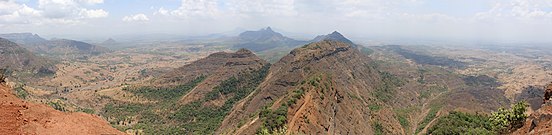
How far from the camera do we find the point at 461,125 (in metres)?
96.9

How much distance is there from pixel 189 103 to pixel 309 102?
6490 centimetres

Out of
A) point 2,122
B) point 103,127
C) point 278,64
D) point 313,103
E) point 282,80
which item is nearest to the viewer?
point 2,122

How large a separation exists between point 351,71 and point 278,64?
98.9ft

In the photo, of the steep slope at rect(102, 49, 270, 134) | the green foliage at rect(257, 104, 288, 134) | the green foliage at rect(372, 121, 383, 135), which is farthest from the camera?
the steep slope at rect(102, 49, 270, 134)

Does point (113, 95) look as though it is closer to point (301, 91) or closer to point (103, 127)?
point (301, 91)

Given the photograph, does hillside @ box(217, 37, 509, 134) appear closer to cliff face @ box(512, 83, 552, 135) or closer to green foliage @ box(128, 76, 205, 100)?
cliff face @ box(512, 83, 552, 135)

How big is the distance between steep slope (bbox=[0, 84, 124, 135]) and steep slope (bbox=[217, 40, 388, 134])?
127ft

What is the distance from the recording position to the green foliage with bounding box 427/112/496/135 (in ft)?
291

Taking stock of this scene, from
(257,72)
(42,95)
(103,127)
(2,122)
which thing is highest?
(2,122)

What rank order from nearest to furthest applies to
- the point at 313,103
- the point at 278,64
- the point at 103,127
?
the point at 103,127 < the point at 313,103 < the point at 278,64

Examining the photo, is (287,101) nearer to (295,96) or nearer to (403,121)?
(295,96)

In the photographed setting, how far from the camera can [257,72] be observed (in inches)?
6156

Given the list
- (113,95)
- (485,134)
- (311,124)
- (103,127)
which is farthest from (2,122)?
(113,95)

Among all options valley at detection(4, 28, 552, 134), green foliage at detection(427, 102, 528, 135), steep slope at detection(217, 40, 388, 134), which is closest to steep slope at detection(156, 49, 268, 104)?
valley at detection(4, 28, 552, 134)
